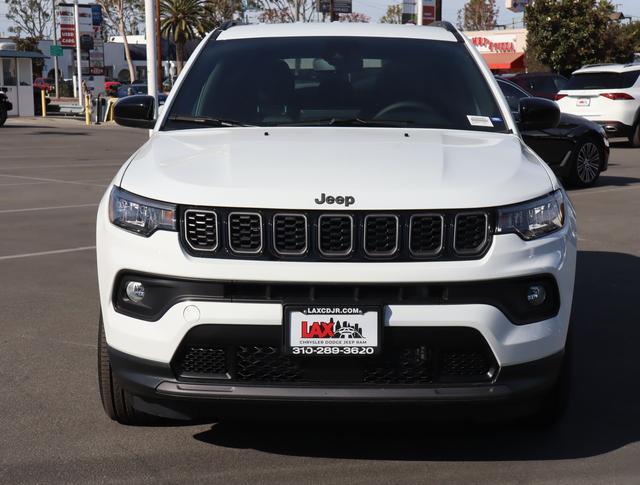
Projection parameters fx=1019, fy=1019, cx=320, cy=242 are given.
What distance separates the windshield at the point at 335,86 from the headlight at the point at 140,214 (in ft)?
3.67

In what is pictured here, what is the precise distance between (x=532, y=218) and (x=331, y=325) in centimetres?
89

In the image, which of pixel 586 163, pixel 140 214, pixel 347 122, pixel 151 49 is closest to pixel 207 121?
pixel 347 122

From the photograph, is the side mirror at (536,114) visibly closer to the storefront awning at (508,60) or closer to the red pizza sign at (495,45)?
the storefront awning at (508,60)

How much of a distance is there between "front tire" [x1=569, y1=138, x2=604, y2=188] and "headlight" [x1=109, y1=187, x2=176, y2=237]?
36.0ft

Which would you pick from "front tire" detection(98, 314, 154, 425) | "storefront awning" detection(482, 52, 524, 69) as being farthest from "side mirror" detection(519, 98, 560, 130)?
"storefront awning" detection(482, 52, 524, 69)

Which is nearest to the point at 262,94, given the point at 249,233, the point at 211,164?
the point at 211,164

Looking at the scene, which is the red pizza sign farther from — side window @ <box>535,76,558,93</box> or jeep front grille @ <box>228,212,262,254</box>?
jeep front grille @ <box>228,212,262,254</box>

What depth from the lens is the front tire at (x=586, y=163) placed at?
14.1 m

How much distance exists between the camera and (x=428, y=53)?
552 cm

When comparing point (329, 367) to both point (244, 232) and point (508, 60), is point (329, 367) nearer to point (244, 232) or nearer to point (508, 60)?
point (244, 232)

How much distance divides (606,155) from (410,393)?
11471 mm

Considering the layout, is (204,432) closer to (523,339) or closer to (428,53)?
(523,339)

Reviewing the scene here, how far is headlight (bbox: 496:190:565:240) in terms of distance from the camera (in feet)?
12.3

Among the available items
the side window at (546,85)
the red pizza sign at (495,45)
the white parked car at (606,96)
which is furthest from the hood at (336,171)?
the red pizza sign at (495,45)
